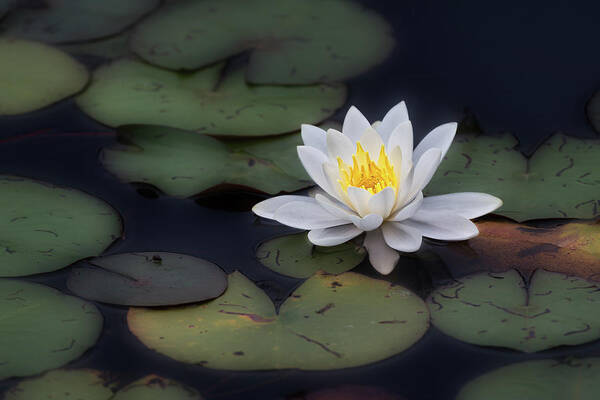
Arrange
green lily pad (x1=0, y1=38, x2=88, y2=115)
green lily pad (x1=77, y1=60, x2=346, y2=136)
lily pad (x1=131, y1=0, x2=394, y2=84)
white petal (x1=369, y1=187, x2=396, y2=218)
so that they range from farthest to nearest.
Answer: lily pad (x1=131, y1=0, x2=394, y2=84)
green lily pad (x1=0, y1=38, x2=88, y2=115)
green lily pad (x1=77, y1=60, x2=346, y2=136)
white petal (x1=369, y1=187, x2=396, y2=218)

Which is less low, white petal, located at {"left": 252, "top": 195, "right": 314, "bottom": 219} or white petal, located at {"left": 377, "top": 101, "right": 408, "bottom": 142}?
white petal, located at {"left": 377, "top": 101, "right": 408, "bottom": 142}

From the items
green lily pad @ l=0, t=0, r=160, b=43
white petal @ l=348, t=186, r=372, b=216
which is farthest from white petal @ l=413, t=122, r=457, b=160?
green lily pad @ l=0, t=0, r=160, b=43

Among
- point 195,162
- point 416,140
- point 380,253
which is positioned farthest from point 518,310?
point 195,162

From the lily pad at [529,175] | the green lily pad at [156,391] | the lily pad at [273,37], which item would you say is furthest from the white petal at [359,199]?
the lily pad at [273,37]

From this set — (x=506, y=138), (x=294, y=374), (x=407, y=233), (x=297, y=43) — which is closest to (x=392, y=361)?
(x=294, y=374)

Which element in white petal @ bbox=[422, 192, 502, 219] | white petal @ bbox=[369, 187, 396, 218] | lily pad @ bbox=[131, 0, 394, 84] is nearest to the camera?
white petal @ bbox=[369, 187, 396, 218]

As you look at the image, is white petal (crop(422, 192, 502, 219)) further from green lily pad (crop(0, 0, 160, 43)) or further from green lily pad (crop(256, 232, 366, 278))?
green lily pad (crop(0, 0, 160, 43))
